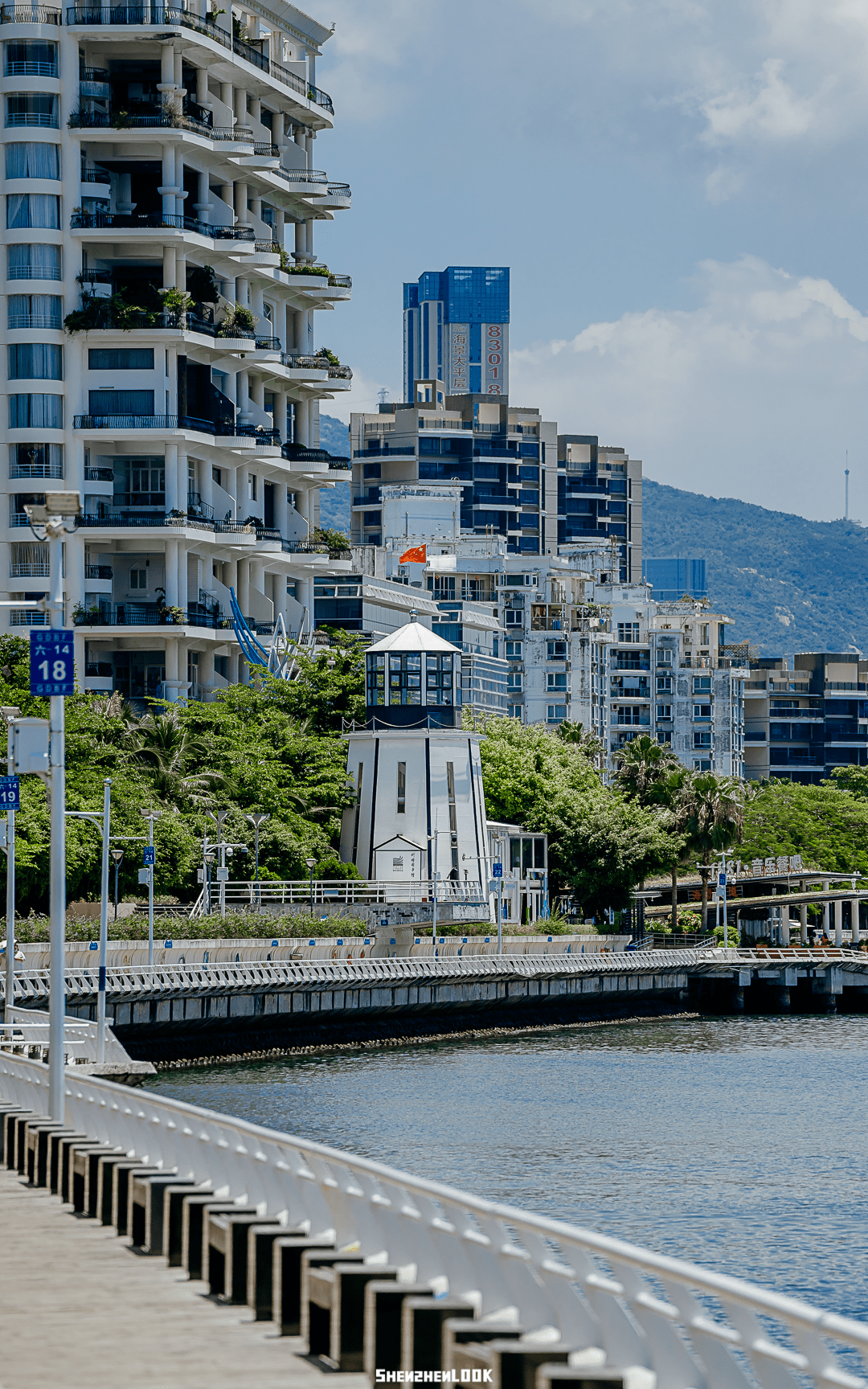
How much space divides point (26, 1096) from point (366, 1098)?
1184 inches

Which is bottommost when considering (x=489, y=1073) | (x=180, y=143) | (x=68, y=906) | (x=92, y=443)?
(x=489, y=1073)

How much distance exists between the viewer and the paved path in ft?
54.5

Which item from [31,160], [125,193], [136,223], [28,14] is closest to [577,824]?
[136,223]

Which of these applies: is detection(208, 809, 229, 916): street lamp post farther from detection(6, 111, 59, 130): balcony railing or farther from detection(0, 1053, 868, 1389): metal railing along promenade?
detection(0, 1053, 868, 1389): metal railing along promenade

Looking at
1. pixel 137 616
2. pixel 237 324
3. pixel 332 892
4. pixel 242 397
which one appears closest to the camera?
pixel 332 892

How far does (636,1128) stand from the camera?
58406mm

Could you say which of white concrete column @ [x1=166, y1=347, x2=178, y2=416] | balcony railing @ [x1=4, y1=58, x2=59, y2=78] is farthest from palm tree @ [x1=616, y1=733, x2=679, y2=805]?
balcony railing @ [x1=4, y1=58, x2=59, y2=78]

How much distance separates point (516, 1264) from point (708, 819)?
108789 millimetres

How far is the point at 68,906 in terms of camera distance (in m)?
85.9

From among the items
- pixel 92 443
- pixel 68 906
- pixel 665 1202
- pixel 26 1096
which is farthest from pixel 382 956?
pixel 26 1096

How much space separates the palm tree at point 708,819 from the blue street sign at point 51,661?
96357 millimetres

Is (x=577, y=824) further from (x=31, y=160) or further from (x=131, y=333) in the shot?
(x=31, y=160)

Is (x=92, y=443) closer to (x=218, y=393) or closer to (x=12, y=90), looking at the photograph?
(x=218, y=393)

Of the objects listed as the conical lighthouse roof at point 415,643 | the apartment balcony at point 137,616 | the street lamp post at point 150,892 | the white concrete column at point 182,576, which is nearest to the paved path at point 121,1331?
the street lamp post at point 150,892
